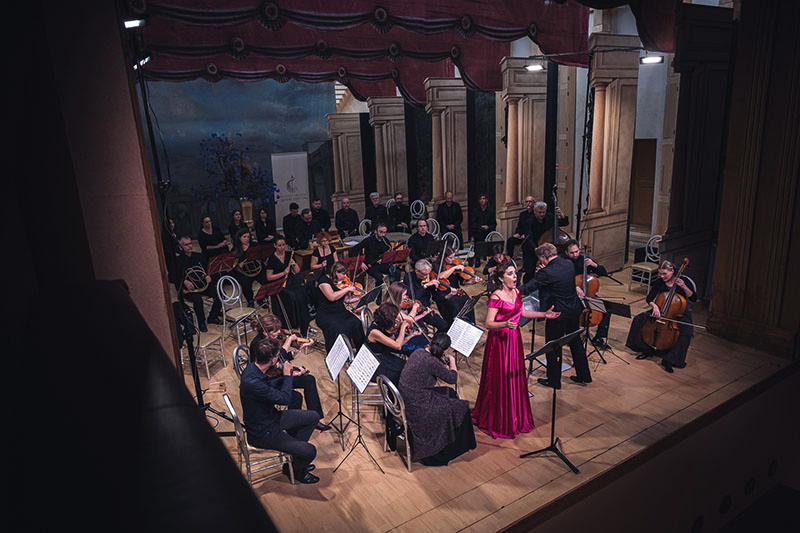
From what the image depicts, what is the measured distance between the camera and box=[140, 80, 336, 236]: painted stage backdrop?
12.7 meters

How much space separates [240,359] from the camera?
588 cm

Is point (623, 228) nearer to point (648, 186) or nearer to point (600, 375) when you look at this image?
point (648, 186)

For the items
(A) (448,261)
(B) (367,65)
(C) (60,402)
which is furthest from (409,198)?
(C) (60,402)

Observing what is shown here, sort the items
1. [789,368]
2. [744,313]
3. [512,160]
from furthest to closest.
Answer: [512,160]
[744,313]
[789,368]

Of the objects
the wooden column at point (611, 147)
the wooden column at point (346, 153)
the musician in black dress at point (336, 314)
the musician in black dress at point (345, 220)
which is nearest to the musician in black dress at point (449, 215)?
the musician in black dress at point (345, 220)

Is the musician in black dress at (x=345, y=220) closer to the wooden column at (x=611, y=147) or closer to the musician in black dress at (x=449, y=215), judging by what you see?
the musician in black dress at (x=449, y=215)

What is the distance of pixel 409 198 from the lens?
13.1 m

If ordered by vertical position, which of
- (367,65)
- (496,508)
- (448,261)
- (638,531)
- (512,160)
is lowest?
(638,531)

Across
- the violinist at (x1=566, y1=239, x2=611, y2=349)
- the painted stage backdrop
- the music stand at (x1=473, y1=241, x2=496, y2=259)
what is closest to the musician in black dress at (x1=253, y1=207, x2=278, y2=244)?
the painted stage backdrop

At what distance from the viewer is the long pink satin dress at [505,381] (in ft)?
14.3

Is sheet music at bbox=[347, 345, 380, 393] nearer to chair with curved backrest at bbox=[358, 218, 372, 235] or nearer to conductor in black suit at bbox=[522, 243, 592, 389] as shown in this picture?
conductor in black suit at bbox=[522, 243, 592, 389]

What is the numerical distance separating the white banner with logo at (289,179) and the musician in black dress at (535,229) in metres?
7.07

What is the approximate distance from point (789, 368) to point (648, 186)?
19.9 feet

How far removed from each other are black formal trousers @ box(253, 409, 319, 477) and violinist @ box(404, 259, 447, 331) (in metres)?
2.24
